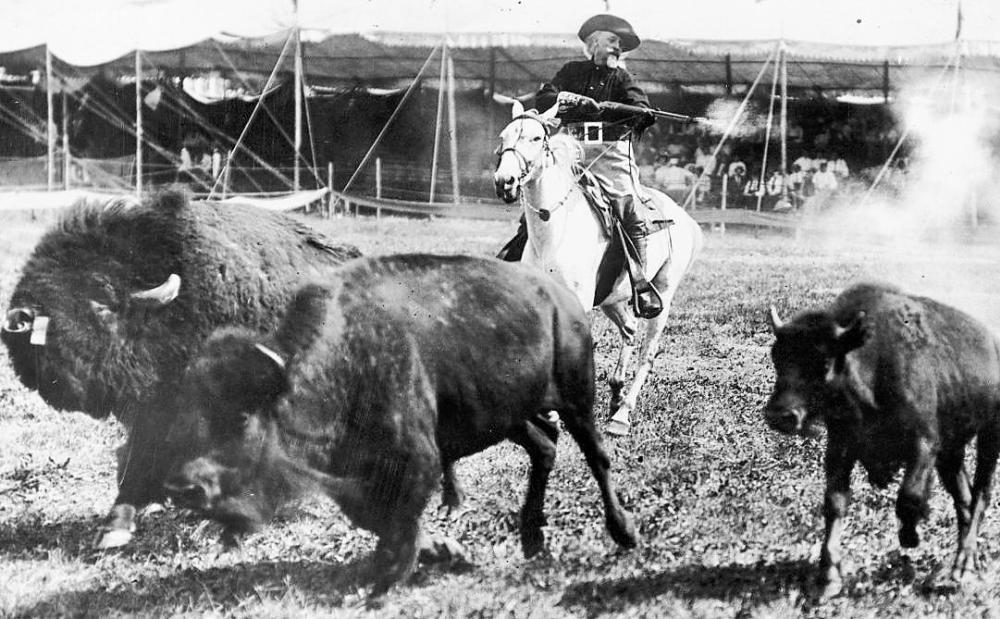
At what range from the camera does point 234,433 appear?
11.8ft

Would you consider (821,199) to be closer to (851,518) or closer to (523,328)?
(851,518)

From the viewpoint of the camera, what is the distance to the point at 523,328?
4.31 meters

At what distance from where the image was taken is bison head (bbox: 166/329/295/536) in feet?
11.6

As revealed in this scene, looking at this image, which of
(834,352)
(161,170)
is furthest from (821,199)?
(161,170)

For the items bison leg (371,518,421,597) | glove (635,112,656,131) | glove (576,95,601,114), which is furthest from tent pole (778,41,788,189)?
bison leg (371,518,421,597)

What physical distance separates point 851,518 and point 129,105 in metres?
5.70

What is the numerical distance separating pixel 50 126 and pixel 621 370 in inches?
171

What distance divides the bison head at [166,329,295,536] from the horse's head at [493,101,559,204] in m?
2.61

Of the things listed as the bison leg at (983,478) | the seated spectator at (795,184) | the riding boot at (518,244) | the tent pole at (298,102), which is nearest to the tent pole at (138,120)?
the tent pole at (298,102)

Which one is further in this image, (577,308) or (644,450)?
(644,450)

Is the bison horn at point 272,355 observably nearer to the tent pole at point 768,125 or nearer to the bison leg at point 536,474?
the bison leg at point 536,474

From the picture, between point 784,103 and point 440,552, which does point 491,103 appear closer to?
point 784,103

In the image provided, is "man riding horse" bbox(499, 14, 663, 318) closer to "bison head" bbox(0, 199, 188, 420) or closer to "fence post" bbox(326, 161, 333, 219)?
"fence post" bbox(326, 161, 333, 219)

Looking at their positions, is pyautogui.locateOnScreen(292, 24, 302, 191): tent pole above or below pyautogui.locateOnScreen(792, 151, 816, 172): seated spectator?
above
